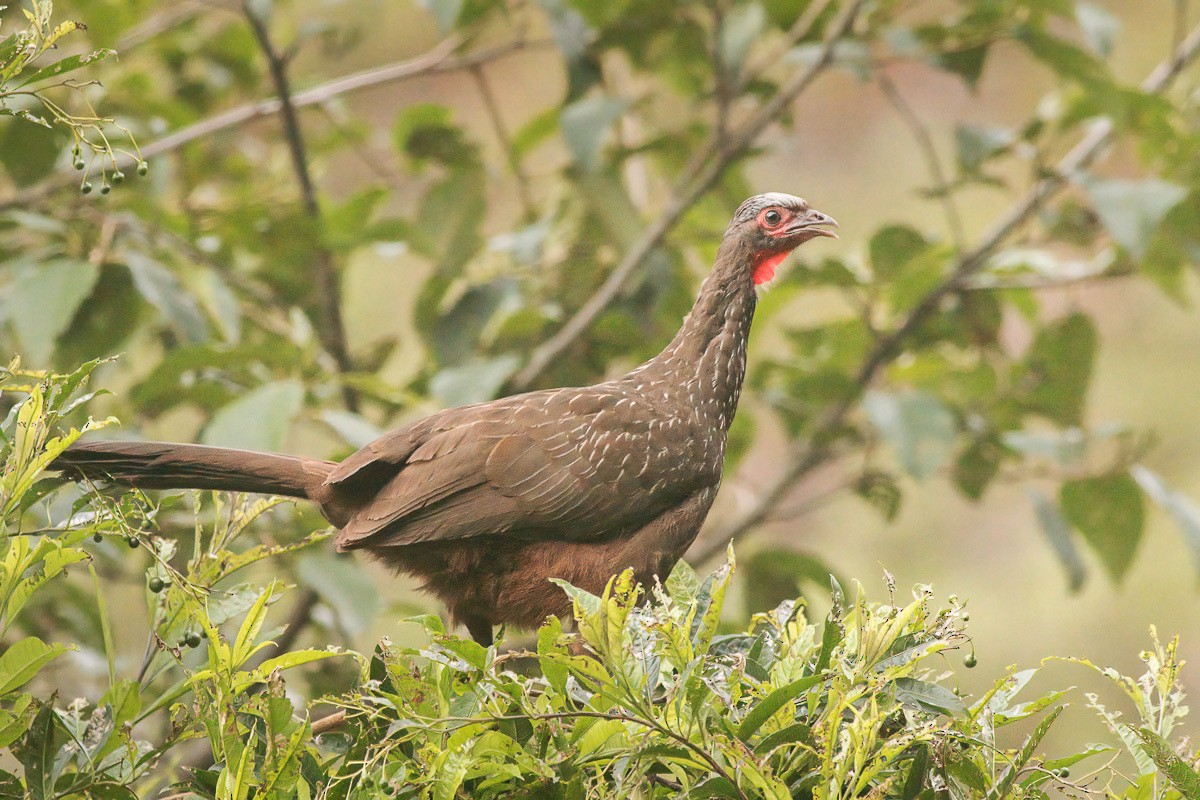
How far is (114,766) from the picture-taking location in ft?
6.15

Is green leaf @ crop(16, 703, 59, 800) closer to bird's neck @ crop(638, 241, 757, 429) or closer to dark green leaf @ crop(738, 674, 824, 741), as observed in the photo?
dark green leaf @ crop(738, 674, 824, 741)

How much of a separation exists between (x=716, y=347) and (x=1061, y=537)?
6.76 feet

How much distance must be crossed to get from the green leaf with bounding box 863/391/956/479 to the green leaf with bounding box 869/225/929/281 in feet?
1.70

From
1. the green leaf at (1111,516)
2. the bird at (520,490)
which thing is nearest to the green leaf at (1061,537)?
the green leaf at (1111,516)

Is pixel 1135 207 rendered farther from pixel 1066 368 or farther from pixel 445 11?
pixel 445 11

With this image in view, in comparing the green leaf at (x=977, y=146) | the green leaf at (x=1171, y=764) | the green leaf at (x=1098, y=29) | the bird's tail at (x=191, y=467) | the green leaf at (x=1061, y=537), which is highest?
the green leaf at (x=1098, y=29)

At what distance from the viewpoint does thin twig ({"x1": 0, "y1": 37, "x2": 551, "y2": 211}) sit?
440 centimetres

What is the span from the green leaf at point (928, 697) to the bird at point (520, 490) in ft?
4.60

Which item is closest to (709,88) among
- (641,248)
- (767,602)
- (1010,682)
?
(641,248)

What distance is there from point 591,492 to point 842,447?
2.40m

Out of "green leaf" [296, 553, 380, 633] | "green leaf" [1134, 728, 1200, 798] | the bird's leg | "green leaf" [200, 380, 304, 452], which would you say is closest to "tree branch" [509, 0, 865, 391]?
"green leaf" [296, 553, 380, 633]

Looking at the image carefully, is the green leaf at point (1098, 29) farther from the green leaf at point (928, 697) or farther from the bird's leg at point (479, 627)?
the green leaf at point (928, 697)

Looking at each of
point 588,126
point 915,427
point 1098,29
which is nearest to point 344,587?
point 588,126

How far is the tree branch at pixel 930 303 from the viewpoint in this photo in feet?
16.1
